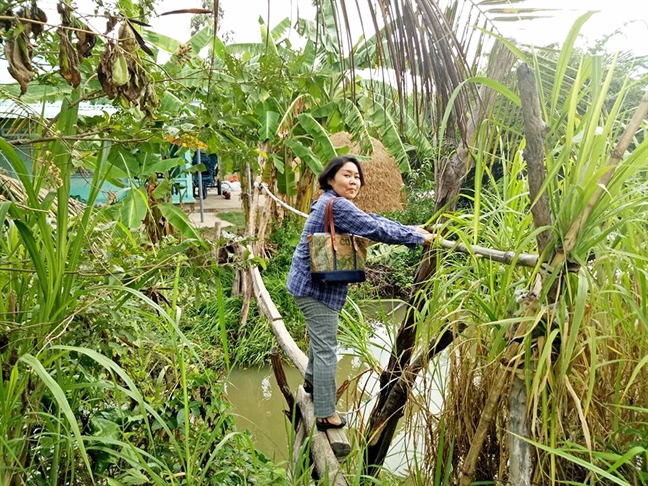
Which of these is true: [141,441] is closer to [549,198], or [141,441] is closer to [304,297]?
[304,297]

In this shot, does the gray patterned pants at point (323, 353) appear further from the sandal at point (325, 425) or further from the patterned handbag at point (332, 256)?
the patterned handbag at point (332, 256)

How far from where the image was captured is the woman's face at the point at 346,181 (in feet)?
6.23

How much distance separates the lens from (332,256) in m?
→ 1.82

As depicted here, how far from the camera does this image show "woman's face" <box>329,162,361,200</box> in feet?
6.23

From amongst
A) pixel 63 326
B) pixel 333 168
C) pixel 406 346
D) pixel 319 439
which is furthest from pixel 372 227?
pixel 63 326

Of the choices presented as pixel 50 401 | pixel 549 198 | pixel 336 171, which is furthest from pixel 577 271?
pixel 50 401

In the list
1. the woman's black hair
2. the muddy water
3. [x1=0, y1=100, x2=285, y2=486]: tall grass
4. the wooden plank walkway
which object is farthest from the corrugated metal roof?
the muddy water

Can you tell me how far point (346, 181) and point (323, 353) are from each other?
67 centimetres

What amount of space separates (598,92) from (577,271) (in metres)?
0.36

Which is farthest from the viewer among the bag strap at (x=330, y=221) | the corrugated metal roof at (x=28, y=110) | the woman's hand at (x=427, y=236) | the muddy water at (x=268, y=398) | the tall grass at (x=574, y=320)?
the muddy water at (x=268, y=398)

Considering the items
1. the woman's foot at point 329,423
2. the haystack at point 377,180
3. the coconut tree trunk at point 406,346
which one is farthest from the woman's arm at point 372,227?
the haystack at point 377,180

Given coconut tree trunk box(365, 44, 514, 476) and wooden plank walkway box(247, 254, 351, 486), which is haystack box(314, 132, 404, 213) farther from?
coconut tree trunk box(365, 44, 514, 476)

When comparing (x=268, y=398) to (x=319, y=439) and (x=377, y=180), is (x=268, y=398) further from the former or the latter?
(x=377, y=180)

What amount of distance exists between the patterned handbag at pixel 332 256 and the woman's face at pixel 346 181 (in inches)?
3.9
